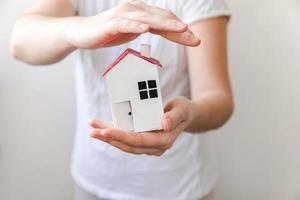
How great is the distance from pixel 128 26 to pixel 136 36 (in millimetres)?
72

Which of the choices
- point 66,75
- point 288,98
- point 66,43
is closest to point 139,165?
point 66,43

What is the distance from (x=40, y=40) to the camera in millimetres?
625

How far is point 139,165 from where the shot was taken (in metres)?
0.73

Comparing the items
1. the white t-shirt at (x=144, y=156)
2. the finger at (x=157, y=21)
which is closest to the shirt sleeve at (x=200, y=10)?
the white t-shirt at (x=144, y=156)

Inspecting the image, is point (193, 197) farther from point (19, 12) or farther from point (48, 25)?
point (19, 12)

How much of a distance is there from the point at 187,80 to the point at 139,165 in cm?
16

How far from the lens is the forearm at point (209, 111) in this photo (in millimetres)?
617

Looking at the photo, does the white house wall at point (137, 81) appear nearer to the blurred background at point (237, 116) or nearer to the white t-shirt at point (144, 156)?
the white t-shirt at point (144, 156)

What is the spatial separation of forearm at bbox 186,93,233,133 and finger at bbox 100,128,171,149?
102mm

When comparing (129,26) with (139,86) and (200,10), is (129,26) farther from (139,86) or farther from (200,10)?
(200,10)

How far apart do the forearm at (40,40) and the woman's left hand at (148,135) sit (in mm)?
154

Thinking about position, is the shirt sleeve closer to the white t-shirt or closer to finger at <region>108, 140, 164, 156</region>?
the white t-shirt

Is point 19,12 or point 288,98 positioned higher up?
point 19,12

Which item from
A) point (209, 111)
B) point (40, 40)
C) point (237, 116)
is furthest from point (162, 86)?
point (237, 116)
